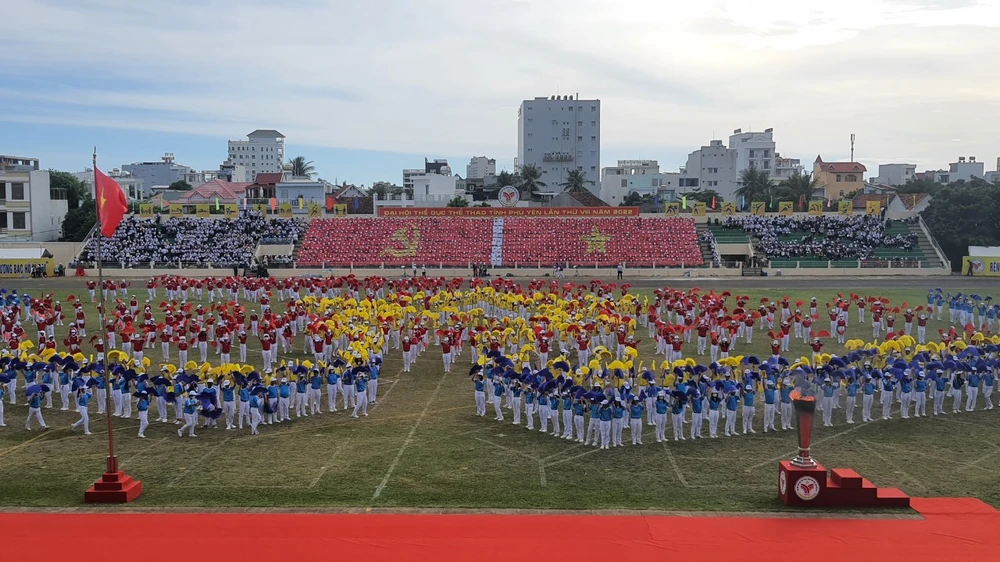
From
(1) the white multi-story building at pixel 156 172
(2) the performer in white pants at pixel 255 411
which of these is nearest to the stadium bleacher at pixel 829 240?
(2) the performer in white pants at pixel 255 411

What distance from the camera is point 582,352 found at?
22.7m

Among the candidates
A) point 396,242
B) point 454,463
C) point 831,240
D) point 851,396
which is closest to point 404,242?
point 396,242

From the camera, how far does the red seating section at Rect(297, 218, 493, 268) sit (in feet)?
178

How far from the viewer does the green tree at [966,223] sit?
53.5m

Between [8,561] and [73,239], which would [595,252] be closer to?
[73,239]

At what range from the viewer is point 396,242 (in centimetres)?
5656

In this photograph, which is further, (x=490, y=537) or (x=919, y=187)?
(x=919, y=187)

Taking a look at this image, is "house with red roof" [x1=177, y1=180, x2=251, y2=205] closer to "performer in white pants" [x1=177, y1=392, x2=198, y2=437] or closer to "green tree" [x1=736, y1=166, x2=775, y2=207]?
"green tree" [x1=736, y1=166, x2=775, y2=207]

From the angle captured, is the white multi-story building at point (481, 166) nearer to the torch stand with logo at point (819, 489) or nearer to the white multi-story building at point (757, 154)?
the white multi-story building at point (757, 154)

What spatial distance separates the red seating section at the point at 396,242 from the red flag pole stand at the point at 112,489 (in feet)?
135

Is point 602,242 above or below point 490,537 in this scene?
above

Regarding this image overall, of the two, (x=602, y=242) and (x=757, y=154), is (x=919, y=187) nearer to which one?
(x=757, y=154)

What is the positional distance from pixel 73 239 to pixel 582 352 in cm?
5607

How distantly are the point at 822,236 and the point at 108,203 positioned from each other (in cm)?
5248
